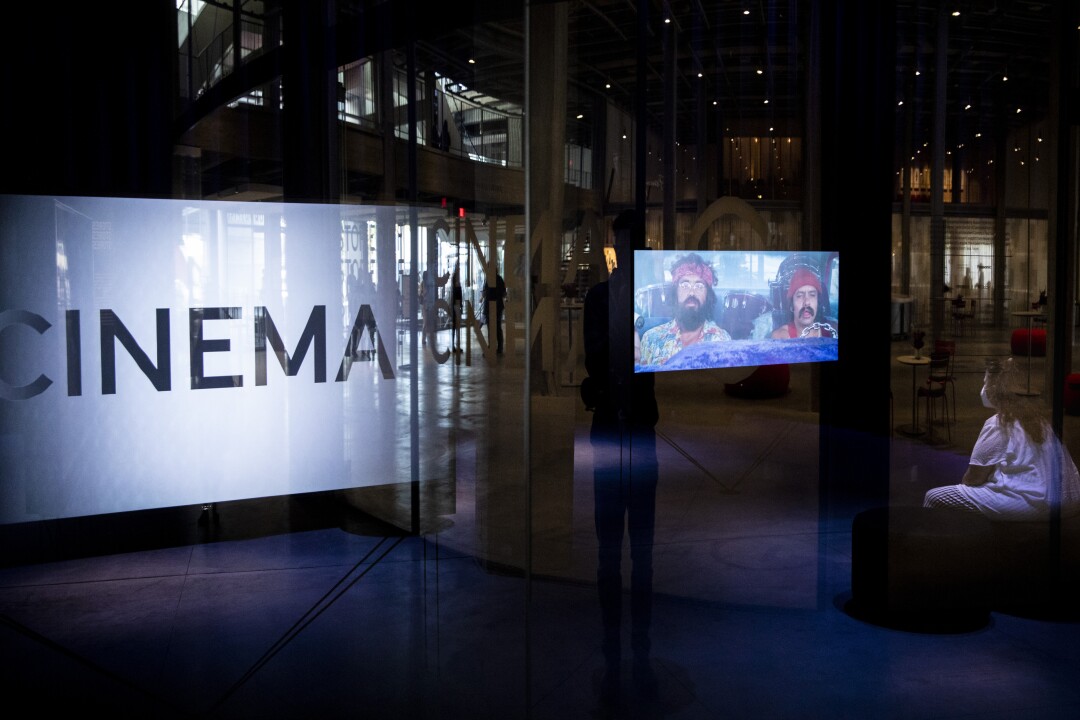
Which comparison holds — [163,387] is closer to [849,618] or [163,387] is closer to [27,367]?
[27,367]

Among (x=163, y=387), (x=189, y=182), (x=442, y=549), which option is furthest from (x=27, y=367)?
(x=442, y=549)

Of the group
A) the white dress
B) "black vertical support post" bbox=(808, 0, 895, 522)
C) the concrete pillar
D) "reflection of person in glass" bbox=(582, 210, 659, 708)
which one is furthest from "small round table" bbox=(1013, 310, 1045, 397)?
the concrete pillar

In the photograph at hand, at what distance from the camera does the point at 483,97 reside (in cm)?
298

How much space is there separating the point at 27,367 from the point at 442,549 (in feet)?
5.06

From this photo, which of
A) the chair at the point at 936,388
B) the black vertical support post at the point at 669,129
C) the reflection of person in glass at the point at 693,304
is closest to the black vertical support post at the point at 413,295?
the reflection of person in glass at the point at 693,304

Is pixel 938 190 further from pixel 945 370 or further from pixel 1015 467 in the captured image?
pixel 1015 467

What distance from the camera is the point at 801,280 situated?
222 inches

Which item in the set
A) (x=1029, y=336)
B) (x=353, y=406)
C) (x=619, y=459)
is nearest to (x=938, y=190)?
(x=1029, y=336)

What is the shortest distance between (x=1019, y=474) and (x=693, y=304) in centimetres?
240

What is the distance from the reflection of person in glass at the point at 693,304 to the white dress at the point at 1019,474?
2.14 meters

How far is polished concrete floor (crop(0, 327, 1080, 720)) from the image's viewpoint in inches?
106

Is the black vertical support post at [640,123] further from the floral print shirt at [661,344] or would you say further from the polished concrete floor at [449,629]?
the polished concrete floor at [449,629]

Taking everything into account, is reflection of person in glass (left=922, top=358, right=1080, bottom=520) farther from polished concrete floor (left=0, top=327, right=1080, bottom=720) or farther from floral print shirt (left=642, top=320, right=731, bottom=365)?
floral print shirt (left=642, top=320, right=731, bottom=365)

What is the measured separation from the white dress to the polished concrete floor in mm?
572
